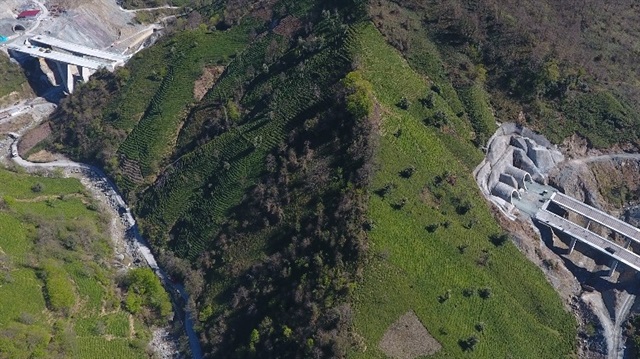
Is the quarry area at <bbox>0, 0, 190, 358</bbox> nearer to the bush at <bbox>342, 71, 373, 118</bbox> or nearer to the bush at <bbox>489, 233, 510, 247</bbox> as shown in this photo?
the bush at <bbox>342, 71, 373, 118</bbox>

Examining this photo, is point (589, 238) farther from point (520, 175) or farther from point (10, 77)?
point (10, 77)

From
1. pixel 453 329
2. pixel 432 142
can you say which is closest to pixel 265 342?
pixel 453 329

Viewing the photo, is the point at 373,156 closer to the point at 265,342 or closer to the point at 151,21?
the point at 265,342

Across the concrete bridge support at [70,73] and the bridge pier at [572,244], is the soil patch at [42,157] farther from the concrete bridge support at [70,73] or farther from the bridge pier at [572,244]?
the bridge pier at [572,244]

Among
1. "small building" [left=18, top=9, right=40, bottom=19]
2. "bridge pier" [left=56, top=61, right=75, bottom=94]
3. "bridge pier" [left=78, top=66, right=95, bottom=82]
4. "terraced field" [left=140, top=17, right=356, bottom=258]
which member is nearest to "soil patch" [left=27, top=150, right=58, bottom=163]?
"bridge pier" [left=56, top=61, right=75, bottom=94]

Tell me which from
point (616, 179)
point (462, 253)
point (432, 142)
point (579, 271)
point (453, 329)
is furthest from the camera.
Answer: point (616, 179)

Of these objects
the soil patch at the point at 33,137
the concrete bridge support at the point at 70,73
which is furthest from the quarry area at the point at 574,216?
the concrete bridge support at the point at 70,73
